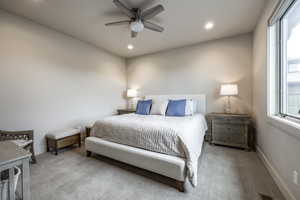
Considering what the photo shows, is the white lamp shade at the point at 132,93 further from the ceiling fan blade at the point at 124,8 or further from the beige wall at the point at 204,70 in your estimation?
the ceiling fan blade at the point at 124,8

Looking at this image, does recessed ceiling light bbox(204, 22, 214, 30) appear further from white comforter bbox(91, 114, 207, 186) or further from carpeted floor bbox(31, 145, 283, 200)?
carpeted floor bbox(31, 145, 283, 200)

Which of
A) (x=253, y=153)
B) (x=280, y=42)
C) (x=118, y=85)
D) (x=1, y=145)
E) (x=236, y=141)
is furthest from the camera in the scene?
(x=118, y=85)

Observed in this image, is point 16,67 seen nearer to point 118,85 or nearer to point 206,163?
point 118,85

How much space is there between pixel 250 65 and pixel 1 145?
434 centimetres

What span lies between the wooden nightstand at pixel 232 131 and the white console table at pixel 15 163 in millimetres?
3176

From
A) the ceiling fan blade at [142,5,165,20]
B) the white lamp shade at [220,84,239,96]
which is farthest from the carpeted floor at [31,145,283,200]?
the ceiling fan blade at [142,5,165,20]

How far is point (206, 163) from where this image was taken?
7.40 feet

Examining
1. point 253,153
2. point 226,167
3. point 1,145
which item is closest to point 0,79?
point 1,145

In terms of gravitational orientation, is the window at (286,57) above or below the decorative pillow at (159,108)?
above

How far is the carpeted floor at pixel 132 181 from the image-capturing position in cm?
152

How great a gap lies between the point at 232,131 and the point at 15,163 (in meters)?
3.38

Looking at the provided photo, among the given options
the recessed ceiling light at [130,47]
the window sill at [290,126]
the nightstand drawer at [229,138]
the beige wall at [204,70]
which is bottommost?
the nightstand drawer at [229,138]

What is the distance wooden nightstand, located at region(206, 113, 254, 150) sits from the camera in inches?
108

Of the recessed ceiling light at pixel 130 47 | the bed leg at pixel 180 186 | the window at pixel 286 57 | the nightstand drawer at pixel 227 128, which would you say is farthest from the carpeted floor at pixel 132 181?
the recessed ceiling light at pixel 130 47
